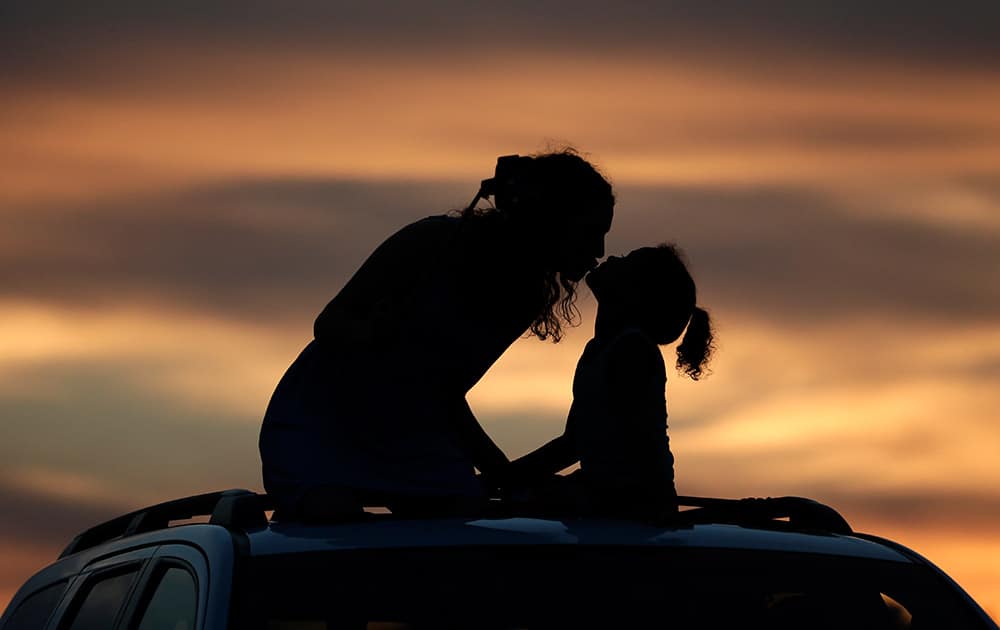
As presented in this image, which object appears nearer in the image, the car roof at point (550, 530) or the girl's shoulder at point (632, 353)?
the car roof at point (550, 530)

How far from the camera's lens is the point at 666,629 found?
3.99 metres

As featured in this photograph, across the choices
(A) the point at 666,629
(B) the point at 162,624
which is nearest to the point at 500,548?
(A) the point at 666,629

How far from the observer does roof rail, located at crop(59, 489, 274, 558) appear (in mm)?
4340

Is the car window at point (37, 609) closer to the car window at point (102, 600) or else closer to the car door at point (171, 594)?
the car window at point (102, 600)

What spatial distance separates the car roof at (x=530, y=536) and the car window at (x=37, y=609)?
1.56 metres

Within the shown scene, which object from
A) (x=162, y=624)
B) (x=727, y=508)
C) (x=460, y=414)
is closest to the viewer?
(x=162, y=624)

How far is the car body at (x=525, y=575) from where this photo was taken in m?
3.89

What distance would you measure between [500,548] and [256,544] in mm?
584

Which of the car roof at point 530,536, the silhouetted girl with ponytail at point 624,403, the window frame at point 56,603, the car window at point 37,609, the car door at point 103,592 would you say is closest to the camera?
the car roof at point 530,536

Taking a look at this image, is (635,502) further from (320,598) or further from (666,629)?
(320,598)

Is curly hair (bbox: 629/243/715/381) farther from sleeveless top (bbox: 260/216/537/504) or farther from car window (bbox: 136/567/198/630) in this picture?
car window (bbox: 136/567/198/630)

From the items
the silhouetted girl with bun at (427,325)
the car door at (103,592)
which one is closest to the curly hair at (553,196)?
the silhouetted girl with bun at (427,325)

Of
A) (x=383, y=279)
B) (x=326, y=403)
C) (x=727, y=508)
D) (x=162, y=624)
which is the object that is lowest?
(x=162, y=624)

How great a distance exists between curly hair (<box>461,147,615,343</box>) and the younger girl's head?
25cm
